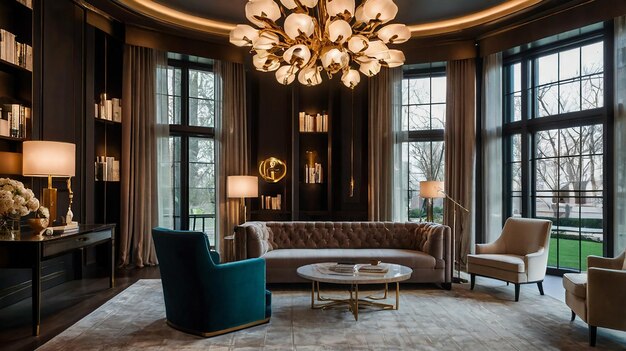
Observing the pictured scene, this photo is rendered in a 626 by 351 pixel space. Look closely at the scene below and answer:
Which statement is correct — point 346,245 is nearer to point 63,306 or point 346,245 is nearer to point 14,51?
point 63,306

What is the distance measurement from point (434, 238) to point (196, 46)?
15.2 feet

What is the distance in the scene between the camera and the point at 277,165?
747cm

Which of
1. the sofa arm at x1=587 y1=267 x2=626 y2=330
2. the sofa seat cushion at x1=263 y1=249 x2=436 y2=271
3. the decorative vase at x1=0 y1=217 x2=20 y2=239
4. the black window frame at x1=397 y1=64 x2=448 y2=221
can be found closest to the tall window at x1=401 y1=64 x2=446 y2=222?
the black window frame at x1=397 y1=64 x2=448 y2=221

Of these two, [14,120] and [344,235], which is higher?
[14,120]

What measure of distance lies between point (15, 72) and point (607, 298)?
5869 mm

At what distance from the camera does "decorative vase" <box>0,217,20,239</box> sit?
12.8 feet

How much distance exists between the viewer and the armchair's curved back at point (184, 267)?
356cm

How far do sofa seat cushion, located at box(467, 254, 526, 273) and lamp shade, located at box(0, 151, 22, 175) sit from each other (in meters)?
5.11

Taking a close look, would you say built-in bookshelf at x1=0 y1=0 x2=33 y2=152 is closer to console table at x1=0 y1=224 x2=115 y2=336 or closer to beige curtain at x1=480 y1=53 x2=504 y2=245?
console table at x1=0 y1=224 x2=115 y2=336

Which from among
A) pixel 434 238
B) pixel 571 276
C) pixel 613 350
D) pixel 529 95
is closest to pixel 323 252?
pixel 434 238

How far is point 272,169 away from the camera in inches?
294

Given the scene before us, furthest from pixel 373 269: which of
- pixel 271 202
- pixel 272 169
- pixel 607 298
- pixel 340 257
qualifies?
pixel 272 169

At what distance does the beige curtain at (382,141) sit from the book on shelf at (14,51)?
4.77m

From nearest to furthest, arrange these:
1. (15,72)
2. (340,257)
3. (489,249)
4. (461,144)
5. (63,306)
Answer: (63,306) → (15,72) → (340,257) → (489,249) → (461,144)
